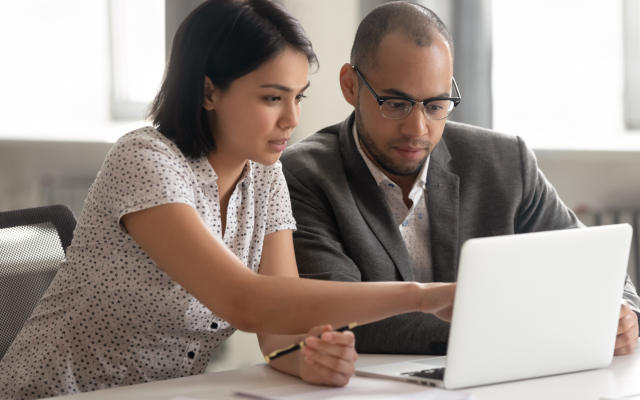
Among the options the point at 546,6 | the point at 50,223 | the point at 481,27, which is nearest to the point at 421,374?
the point at 50,223

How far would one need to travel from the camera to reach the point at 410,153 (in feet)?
5.38

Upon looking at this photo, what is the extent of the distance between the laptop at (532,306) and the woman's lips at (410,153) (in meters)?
0.68

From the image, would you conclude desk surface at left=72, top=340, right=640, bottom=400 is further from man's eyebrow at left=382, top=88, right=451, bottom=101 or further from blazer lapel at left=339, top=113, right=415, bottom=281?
man's eyebrow at left=382, top=88, right=451, bottom=101

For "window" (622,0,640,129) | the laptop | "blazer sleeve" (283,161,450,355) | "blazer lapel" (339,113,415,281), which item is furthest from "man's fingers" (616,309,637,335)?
"window" (622,0,640,129)

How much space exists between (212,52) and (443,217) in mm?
736

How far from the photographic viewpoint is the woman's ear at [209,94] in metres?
1.24

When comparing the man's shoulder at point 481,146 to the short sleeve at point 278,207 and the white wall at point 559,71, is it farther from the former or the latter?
the white wall at point 559,71

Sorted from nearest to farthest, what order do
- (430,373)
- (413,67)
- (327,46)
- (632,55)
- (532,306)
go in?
(532,306), (430,373), (413,67), (632,55), (327,46)

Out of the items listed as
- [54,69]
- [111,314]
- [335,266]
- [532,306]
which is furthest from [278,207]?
[54,69]

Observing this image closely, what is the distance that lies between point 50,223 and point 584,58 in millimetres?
2504

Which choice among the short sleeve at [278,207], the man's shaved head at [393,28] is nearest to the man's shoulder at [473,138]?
the man's shaved head at [393,28]

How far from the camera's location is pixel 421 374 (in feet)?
3.43

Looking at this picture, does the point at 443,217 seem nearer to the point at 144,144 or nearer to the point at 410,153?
the point at 410,153

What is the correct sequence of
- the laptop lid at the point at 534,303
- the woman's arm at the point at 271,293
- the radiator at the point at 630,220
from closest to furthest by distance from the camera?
1. the laptop lid at the point at 534,303
2. the woman's arm at the point at 271,293
3. the radiator at the point at 630,220
